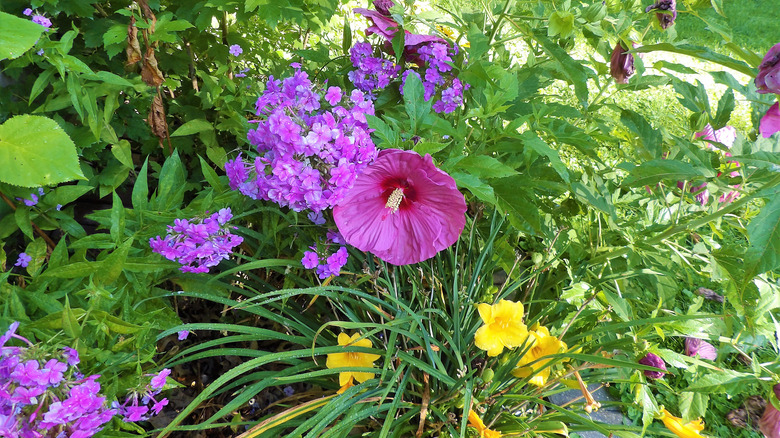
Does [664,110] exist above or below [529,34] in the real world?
below

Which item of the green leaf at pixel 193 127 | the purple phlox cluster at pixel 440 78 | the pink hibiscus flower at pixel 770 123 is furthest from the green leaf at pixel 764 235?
the green leaf at pixel 193 127

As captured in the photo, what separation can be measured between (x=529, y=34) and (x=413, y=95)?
0.29 m

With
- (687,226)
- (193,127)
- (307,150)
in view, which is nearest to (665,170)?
(687,226)

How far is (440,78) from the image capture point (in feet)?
3.93

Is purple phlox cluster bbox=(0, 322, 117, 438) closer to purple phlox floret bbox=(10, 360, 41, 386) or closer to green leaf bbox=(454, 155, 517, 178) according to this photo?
purple phlox floret bbox=(10, 360, 41, 386)

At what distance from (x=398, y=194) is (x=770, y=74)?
24.2 inches

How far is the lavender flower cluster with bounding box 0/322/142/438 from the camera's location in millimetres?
662

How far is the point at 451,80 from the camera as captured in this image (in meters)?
1.24

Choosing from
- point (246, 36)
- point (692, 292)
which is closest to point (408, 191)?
point (246, 36)

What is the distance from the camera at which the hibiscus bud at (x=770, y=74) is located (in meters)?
0.73

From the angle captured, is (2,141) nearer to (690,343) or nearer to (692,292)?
(690,343)

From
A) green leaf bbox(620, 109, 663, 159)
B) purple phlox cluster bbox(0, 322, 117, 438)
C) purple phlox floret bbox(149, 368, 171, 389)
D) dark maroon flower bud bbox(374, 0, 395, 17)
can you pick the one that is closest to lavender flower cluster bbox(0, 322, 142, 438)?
purple phlox cluster bbox(0, 322, 117, 438)

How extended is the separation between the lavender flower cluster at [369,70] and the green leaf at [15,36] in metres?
0.70

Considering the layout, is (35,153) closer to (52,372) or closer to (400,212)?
(52,372)
